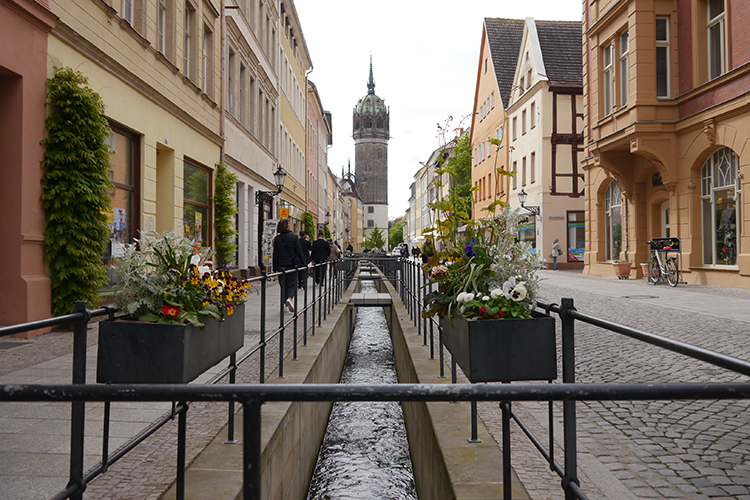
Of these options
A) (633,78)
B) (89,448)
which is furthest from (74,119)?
(633,78)

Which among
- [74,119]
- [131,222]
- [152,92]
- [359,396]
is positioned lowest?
[359,396]

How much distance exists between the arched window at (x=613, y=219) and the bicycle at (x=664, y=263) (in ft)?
15.9

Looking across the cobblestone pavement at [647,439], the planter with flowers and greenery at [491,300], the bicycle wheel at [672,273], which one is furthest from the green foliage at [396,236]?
the planter with flowers and greenery at [491,300]

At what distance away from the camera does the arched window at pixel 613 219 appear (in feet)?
74.8

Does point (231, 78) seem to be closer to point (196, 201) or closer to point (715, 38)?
point (196, 201)

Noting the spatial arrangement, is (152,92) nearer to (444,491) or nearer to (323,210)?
(444,491)

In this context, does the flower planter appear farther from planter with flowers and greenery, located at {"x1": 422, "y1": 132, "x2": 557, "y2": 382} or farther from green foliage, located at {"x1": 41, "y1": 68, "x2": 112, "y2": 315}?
planter with flowers and greenery, located at {"x1": 422, "y1": 132, "x2": 557, "y2": 382}

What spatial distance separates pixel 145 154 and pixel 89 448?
29.9 ft

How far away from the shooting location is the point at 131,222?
37.3ft

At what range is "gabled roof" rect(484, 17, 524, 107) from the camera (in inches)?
1571

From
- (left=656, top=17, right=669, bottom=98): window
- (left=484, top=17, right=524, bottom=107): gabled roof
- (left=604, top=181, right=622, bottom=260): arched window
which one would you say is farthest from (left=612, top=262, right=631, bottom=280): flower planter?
(left=484, top=17, right=524, bottom=107): gabled roof

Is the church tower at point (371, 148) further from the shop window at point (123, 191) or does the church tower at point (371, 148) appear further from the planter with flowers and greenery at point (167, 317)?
the planter with flowers and greenery at point (167, 317)

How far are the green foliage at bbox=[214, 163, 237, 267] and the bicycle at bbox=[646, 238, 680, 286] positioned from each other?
1241cm

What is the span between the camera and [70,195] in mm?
8008
